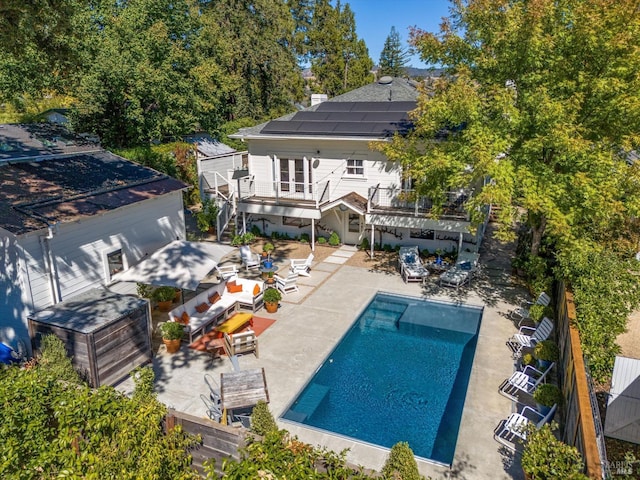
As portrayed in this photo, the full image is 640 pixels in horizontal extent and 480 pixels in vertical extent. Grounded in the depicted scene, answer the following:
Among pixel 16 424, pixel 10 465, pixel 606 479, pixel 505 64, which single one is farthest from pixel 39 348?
pixel 505 64

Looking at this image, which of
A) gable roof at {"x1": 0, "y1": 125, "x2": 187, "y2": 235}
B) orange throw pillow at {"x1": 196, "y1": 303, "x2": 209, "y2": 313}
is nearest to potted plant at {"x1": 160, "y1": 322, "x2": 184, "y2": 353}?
orange throw pillow at {"x1": 196, "y1": 303, "x2": 209, "y2": 313}

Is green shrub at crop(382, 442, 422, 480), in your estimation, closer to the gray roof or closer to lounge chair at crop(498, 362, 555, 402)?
lounge chair at crop(498, 362, 555, 402)

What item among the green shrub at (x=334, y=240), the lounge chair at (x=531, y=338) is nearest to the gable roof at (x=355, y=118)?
the green shrub at (x=334, y=240)

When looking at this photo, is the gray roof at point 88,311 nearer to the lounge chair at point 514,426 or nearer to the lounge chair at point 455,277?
the lounge chair at point 514,426

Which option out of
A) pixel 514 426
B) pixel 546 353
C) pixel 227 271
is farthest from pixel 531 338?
pixel 227 271

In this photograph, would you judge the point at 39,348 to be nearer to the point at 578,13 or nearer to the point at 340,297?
the point at 340,297

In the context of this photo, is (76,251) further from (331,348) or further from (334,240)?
(334,240)
